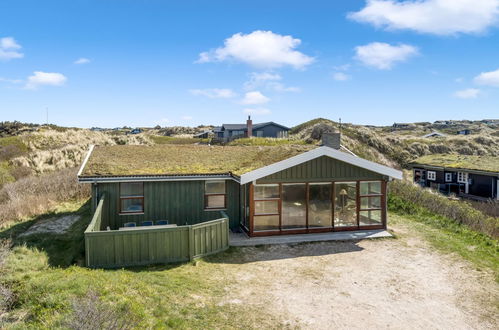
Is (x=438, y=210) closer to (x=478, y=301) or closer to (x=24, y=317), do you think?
(x=478, y=301)

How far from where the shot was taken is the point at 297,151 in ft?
50.2

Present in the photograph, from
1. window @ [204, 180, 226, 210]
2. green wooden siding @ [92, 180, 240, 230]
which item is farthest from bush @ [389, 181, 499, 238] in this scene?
green wooden siding @ [92, 180, 240, 230]

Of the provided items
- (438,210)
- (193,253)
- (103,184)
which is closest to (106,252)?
(193,253)

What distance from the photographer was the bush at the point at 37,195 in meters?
16.2

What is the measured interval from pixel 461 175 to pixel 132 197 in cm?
2840

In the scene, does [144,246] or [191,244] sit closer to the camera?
[144,246]

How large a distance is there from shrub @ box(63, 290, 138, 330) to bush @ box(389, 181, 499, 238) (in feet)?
50.1

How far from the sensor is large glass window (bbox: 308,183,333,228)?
14.4 m

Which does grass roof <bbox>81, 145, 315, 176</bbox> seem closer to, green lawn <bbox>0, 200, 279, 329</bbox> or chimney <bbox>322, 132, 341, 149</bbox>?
chimney <bbox>322, 132, 341, 149</bbox>

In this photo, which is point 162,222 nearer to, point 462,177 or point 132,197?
point 132,197

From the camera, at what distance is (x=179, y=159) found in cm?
1662

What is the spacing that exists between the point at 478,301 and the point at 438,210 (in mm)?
10054

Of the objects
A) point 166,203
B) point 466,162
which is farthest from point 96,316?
point 466,162

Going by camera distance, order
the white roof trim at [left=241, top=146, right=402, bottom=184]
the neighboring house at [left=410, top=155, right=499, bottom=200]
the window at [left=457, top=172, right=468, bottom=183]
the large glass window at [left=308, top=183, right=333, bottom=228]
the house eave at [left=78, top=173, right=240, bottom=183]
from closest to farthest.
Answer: the white roof trim at [left=241, top=146, right=402, bottom=184] → the house eave at [left=78, top=173, right=240, bottom=183] → the large glass window at [left=308, top=183, right=333, bottom=228] → the neighboring house at [left=410, top=155, right=499, bottom=200] → the window at [left=457, top=172, right=468, bottom=183]
